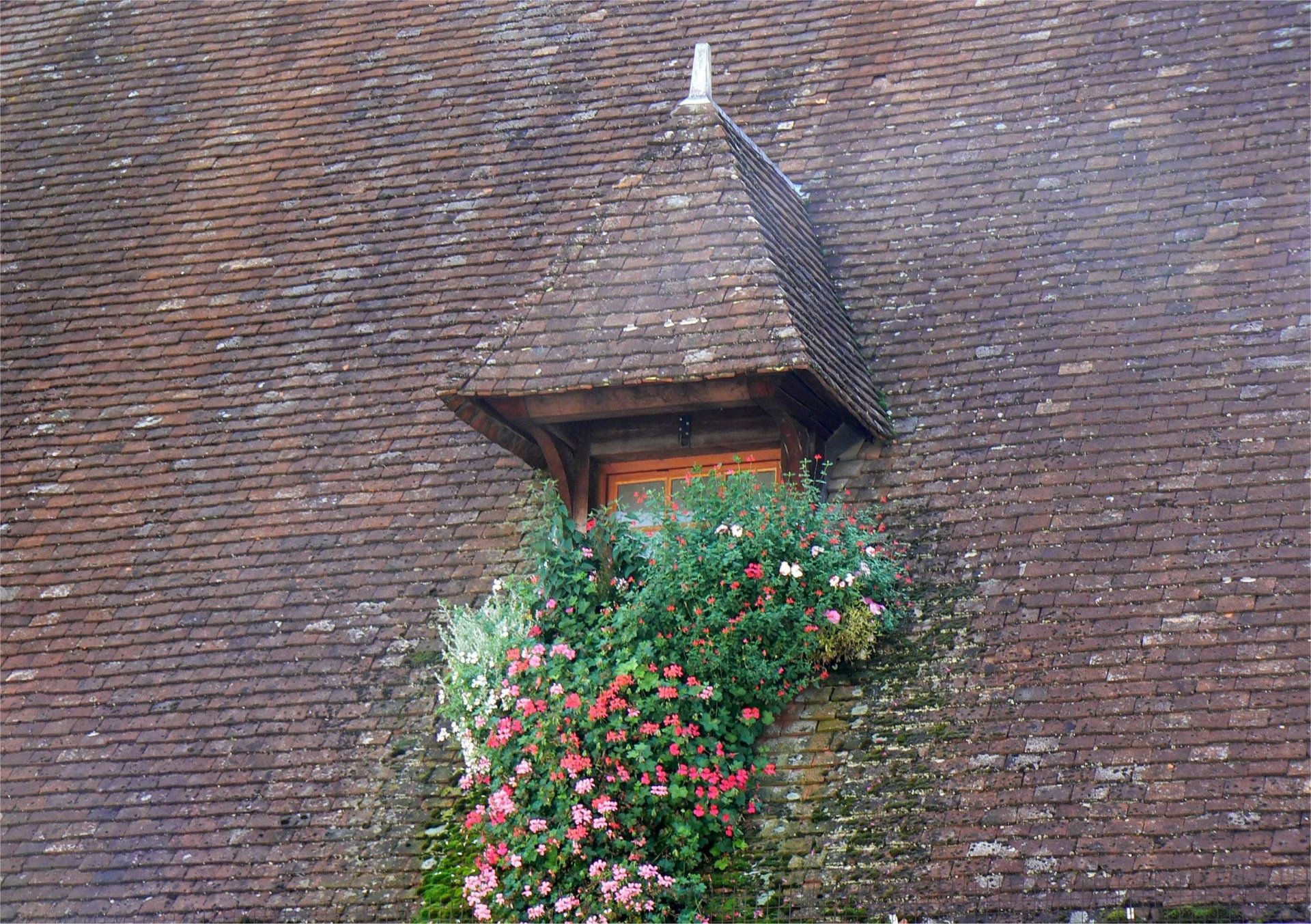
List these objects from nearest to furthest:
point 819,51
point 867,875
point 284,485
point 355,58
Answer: point 867,875, point 284,485, point 819,51, point 355,58

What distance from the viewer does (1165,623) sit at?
821cm

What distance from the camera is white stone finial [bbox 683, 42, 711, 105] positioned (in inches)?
407

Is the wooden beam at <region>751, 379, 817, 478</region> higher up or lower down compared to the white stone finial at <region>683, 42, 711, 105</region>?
lower down

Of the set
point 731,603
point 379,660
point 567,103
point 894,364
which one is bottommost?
point 379,660

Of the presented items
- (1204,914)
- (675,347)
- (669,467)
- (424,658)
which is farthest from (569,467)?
(1204,914)

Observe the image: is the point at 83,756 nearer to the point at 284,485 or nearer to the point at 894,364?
the point at 284,485

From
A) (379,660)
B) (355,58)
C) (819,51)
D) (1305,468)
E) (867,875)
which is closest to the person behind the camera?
(867,875)

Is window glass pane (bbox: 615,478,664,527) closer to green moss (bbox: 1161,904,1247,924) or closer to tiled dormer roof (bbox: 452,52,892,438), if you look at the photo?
tiled dormer roof (bbox: 452,52,892,438)

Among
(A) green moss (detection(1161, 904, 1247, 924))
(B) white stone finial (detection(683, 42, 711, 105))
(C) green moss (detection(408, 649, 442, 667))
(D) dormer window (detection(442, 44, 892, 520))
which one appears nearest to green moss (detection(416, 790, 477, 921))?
(C) green moss (detection(408, 649, 442, 667))

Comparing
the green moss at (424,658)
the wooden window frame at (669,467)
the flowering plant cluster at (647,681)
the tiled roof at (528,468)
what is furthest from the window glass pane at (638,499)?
the green moss at (424,658)

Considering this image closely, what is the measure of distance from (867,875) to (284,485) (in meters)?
4.33

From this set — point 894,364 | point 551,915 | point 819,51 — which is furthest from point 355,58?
point 551,915

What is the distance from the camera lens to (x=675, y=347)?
926 centimetres

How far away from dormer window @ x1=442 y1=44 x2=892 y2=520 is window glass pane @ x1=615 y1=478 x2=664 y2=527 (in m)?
0.03
